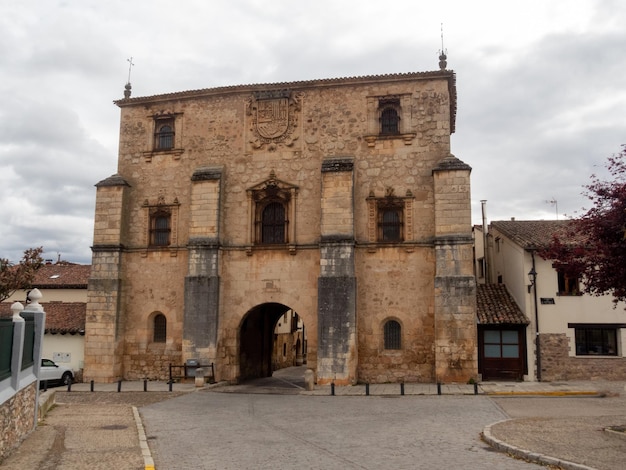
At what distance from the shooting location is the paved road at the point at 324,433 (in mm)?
9523

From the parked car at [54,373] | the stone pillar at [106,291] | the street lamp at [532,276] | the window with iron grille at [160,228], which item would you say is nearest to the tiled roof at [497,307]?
the street lamp at [532,276]

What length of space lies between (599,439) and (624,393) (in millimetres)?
8934

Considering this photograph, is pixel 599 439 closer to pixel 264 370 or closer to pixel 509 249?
pixel 509 249

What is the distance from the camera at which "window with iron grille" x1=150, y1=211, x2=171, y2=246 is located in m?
24.1

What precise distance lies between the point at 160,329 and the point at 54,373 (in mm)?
4659

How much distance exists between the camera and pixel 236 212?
919 inches

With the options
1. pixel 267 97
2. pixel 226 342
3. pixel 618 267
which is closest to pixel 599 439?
pixel 618 267

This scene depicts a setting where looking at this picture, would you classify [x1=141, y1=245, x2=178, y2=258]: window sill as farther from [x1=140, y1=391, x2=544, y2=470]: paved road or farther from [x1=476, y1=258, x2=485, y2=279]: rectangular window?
[x1=476, y1=258, x2=485, y2=279]: rectangular window

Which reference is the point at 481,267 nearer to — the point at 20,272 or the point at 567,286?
the point at 567,286

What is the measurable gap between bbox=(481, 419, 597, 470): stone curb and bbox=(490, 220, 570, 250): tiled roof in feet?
41.2

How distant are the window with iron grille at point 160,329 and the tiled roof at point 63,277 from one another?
10.1m

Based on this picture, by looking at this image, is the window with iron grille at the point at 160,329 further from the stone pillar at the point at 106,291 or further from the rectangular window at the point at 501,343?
the rectangular window at the point at 501,343

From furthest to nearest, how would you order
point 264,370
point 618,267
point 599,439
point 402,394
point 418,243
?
point 264,370 → point 418,243 → point 402,394 → point 618,267 → point 599,439

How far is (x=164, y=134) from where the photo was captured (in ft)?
81.9
